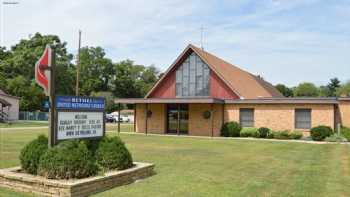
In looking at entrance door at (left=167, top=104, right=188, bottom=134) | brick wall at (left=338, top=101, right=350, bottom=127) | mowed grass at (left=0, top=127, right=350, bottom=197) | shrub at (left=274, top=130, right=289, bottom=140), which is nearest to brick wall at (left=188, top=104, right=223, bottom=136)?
entrance door at (left=167, top=104, right=188, bottom=134)

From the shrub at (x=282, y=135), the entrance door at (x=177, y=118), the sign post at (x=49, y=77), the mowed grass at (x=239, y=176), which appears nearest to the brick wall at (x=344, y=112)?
the shrub at (x=282, y=135)

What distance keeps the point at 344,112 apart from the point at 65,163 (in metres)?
24.4

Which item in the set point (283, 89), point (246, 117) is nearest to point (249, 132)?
point (246, 117)

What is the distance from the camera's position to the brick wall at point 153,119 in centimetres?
3097

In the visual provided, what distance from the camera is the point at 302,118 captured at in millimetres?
26328

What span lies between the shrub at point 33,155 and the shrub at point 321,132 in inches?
792

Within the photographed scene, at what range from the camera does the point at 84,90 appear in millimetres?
76875

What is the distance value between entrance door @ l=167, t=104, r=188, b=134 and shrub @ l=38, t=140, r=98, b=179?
2126 centimetres

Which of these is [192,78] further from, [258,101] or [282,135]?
[282,135]

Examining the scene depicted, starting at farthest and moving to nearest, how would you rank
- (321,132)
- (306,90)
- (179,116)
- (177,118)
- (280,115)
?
(306,90), (177,118), (179,116), (280,115), (321,132)

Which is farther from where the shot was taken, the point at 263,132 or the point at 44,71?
the point at 263,132

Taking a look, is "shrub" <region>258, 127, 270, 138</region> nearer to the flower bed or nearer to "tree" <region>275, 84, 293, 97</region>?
the flower bed

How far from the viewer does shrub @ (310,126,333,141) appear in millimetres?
A: 24406

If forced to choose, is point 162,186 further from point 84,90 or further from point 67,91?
point 84,90
